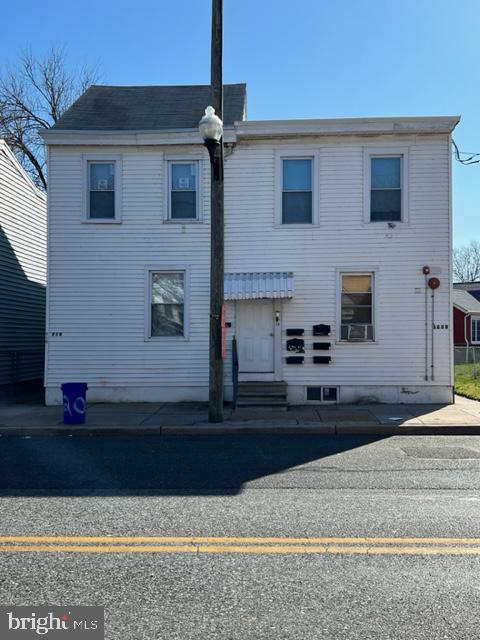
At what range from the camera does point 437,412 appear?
11414 mm

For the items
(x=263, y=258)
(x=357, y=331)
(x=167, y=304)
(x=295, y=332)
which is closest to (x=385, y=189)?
(x=263, y=258)

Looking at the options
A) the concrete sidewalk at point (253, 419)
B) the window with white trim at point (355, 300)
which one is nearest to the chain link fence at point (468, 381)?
the concrete sidewalk at point (253, 419)

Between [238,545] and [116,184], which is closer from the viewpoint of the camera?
[238,545]

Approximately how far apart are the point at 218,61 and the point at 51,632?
9837 mm

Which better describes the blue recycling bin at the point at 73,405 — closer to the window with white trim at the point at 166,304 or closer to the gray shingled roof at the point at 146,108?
the window with white trim at the point at 166,304

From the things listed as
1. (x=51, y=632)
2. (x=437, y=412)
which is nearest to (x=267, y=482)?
(x=51, y=632)

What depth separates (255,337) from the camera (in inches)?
518

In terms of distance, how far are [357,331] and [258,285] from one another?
8.48 ft

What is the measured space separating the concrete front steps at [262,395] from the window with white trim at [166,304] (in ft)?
6.95

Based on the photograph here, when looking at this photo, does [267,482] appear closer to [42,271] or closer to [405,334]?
[405,334]

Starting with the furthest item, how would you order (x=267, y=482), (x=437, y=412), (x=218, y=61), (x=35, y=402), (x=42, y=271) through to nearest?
(x=42, y=271), (x=35, y=402), (x=437, y=412), (x=218, y=61), (x=267, y=482)

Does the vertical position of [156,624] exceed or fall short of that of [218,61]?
it falls short

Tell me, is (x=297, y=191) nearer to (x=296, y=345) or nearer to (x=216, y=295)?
(x=296, y=345)

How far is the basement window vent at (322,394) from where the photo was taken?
42.7 feet
